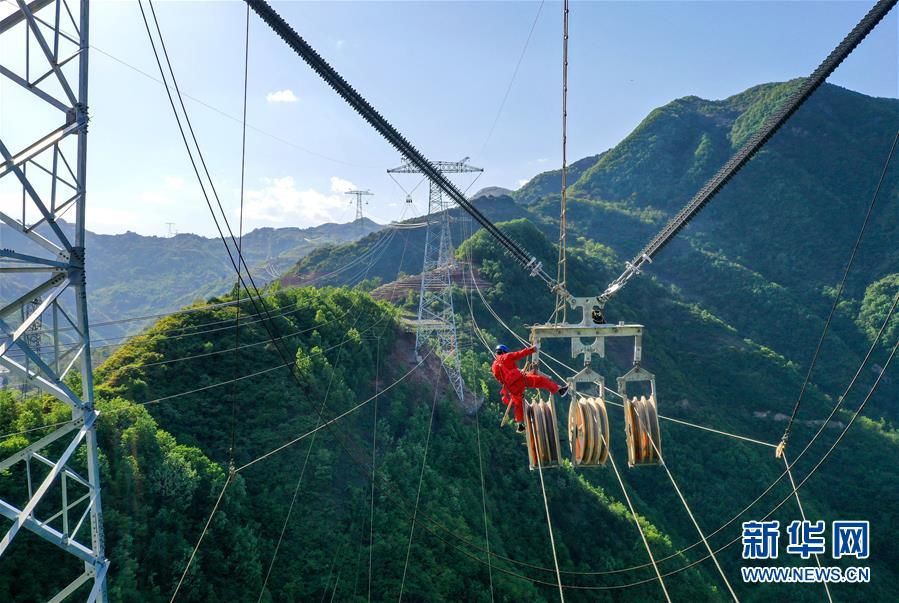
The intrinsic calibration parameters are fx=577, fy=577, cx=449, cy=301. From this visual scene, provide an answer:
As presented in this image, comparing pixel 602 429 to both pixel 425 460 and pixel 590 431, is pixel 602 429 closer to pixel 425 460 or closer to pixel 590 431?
pixel 590 431

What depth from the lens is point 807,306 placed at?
8419cm

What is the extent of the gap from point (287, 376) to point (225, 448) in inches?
189

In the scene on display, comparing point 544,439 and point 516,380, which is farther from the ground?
point 516,380

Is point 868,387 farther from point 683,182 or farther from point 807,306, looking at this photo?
point 683,182

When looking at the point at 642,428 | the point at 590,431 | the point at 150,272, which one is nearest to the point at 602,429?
the point at 590,431

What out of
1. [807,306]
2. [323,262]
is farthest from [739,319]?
[323,262]

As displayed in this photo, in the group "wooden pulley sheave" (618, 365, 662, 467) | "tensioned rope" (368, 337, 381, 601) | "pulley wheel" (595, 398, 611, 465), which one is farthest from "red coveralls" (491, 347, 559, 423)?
"tensioned rope" (368, 337, 381, 601)

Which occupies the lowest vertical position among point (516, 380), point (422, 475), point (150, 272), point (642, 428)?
point (422, 475)

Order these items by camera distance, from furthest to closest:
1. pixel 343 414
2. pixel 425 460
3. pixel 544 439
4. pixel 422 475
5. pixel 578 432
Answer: pixel 425 460 < pixel 422 475 < pixel 343 414 < pixel 578 432 < pixel 544 439

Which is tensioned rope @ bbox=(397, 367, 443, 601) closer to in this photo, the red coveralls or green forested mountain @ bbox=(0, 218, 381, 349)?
the red coveralls

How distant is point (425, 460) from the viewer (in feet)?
80.7

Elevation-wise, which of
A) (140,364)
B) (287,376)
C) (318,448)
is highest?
(140,364)
